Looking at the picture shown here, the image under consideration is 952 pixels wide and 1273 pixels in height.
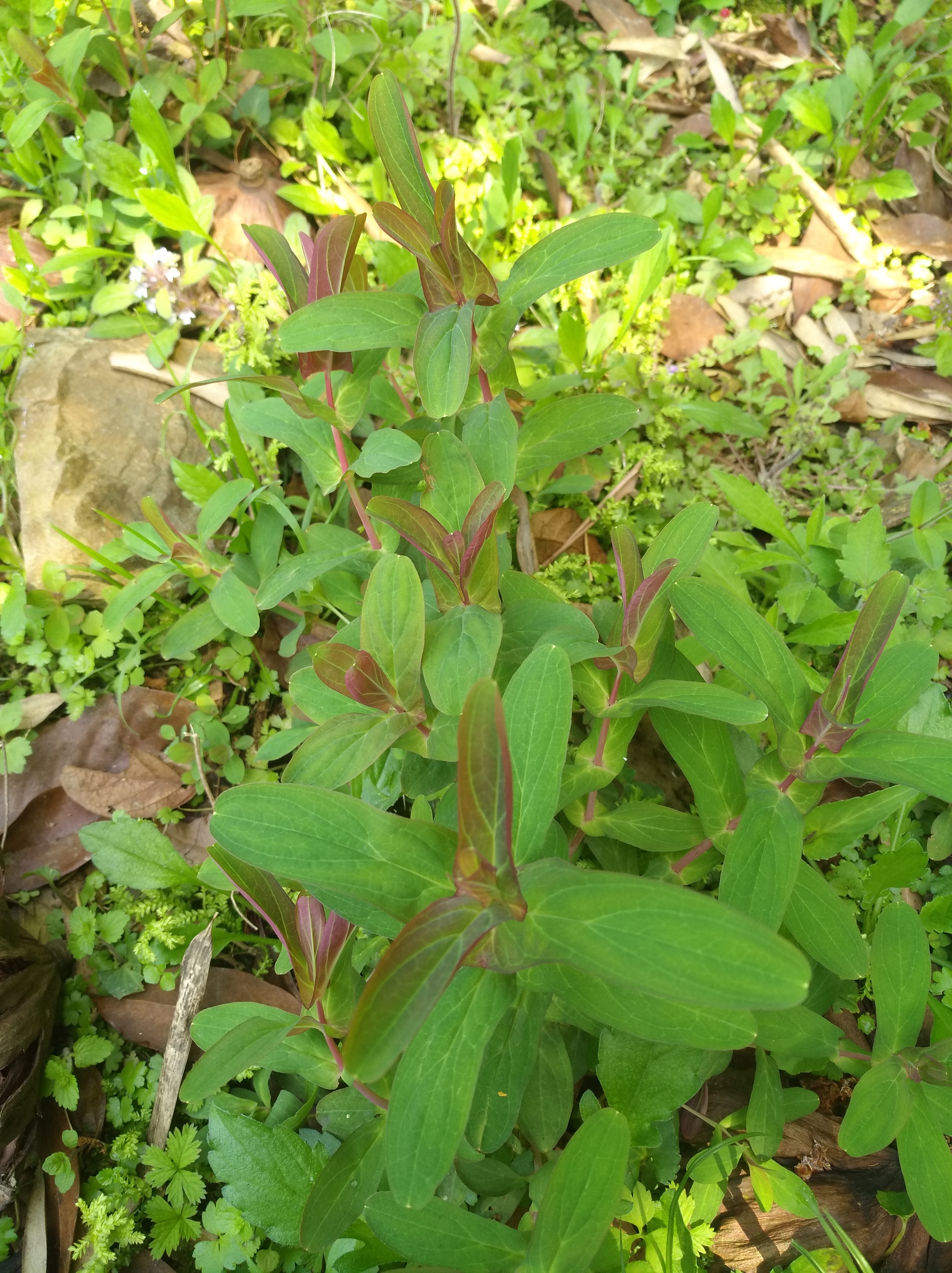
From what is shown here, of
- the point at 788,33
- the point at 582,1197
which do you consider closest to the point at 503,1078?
the point at 582,1197

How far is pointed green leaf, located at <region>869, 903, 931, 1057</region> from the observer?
63.3 inches

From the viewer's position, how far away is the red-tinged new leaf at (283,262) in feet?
5.74

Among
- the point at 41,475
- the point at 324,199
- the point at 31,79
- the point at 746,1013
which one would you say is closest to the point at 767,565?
the point at 746,1013

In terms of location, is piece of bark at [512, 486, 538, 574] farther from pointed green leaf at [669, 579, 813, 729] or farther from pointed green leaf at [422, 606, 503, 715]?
pointed green leaf at [669, 579, 813, 729]

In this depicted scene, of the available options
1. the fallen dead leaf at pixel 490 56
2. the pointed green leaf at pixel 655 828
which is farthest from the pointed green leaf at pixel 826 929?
the fallen dead leaf at pixel 490 56

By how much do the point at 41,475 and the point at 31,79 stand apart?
1471 millimetres

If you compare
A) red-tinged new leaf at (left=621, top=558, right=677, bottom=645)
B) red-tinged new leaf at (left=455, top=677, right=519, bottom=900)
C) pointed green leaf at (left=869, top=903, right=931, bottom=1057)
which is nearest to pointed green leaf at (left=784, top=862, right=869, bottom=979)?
pointed green leaf at (left=869, top=903, right=931, bottom=1057)

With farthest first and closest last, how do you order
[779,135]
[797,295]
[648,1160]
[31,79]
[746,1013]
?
[779,135]
[797,295]
[31,79]
[648,1160]
[746,1013]

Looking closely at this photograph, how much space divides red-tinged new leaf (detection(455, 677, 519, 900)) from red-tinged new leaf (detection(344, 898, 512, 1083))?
0.30 ft

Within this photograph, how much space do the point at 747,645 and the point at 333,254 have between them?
45.5 inches

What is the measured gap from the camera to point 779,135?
11.1 feet

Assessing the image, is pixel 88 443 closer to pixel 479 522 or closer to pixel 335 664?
pixel 335 664

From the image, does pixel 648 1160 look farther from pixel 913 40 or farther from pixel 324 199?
pixel 913 40

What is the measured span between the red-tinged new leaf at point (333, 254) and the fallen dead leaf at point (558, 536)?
1069mm
